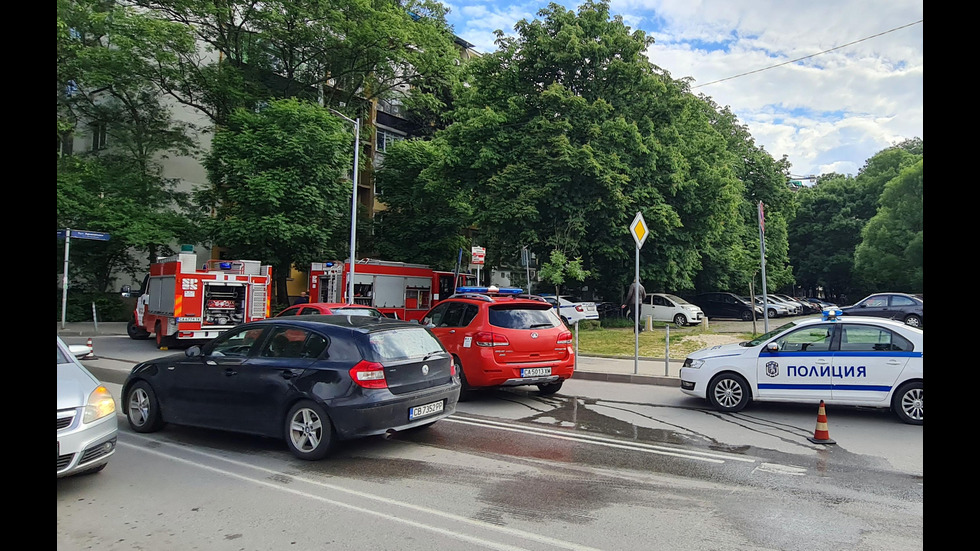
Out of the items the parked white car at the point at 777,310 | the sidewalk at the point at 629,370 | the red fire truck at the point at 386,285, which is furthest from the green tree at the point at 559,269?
the parked white car at the point at 777,310

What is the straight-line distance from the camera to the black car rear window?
30.9 feet

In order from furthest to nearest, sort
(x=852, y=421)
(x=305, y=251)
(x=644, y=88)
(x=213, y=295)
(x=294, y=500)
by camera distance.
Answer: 1. (x=305, y=251)
2. (x=644, y=88)
3. (x=213, y=295)
4. (x=852, y=421)
5. (x=294, y=500)

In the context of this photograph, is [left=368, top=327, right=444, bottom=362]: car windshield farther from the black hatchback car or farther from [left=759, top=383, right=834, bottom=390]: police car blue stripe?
[left=759, top=383, right=834, bottom=390]: police car blue stripe

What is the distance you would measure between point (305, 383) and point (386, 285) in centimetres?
1853

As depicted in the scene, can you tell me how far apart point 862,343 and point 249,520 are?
802 cm

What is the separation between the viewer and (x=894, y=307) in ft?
72.3

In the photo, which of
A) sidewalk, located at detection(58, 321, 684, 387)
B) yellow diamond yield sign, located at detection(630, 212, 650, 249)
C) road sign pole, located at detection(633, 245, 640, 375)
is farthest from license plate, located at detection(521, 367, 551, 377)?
yellow diamond yield sign, located at detection(630, 212, 650, 249)

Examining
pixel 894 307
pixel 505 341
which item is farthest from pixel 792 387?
pixel 894 307

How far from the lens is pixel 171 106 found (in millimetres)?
32531

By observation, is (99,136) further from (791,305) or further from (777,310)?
(791,305)

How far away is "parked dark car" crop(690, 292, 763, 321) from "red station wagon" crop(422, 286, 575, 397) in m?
25.6
